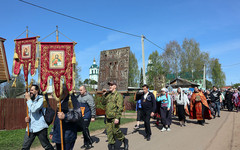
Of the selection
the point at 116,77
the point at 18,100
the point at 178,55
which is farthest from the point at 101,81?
the point at 178,55

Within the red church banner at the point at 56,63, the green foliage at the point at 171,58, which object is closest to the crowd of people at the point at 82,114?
the red church banner at the point at 56,63

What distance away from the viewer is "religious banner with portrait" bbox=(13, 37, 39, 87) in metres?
4.76

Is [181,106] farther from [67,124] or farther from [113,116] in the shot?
[67,124]

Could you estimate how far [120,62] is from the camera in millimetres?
16641

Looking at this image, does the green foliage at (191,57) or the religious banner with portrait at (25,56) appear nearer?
the religious banner with portrait at (25,56)

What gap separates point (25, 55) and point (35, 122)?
1584mm

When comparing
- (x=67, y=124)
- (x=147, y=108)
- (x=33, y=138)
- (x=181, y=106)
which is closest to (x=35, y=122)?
(x=33, y=138)

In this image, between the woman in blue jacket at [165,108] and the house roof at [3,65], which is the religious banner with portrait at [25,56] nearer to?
the woman in blue jacket at [165,108]

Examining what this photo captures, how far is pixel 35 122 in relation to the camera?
14.7ft

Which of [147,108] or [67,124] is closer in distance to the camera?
[67,124]

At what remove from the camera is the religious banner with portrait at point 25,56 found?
4.76 metres

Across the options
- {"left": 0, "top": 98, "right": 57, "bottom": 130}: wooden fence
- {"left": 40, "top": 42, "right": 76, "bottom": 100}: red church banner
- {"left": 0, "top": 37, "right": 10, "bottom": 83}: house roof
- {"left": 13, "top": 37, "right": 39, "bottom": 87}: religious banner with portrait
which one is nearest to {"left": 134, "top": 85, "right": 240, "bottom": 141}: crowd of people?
{"left": 40, "top": 42, "right": 76, "bottom": 100}: red church banner

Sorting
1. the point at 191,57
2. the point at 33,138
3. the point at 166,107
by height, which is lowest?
the point at 33,138

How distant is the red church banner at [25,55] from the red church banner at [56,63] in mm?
619
